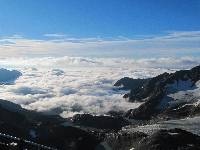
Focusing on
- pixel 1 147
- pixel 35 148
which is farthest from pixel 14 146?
pixel 35 148

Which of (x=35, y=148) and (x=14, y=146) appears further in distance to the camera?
(x=35, y=148)

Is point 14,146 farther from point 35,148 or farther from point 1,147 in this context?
point 35,148

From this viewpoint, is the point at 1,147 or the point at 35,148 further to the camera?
the point at 35,148
